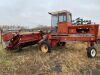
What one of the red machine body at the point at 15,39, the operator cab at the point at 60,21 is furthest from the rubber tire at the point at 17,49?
the operator cab at the point at 60,21

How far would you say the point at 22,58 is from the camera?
13.9 m

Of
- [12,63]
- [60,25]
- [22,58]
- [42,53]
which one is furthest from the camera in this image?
[60,25]

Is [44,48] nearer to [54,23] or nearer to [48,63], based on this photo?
[54,23]

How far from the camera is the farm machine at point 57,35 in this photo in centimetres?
1526

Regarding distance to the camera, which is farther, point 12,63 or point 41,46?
point 41,46

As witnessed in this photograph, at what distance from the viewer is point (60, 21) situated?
16.6 metres

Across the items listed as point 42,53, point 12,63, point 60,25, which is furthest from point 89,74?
point 60,25

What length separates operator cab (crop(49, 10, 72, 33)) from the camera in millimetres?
16328

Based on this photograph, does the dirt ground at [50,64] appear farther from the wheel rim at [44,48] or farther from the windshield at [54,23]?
the windshield at [54,23]

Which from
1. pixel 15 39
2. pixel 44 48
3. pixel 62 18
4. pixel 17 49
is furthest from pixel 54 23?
pixel 17 49

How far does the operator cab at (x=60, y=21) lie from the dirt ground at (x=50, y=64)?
1.77 meters

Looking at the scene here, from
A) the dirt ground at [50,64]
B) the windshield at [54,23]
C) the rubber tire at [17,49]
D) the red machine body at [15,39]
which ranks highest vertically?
the windshield at [54,23]

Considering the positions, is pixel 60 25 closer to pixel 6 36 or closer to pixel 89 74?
pixel 6 36

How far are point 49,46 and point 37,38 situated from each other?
1.69m
